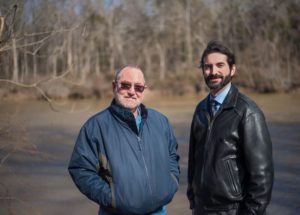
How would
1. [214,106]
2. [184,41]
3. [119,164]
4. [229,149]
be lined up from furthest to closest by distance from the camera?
[184,41]
[214,106]
[229,149]
[119,164]

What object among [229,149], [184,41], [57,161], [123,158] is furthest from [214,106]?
[184,41]

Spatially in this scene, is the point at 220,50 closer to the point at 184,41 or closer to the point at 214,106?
the point at 214,106

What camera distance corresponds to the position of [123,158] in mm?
2492

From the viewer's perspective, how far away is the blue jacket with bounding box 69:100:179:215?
248 cm

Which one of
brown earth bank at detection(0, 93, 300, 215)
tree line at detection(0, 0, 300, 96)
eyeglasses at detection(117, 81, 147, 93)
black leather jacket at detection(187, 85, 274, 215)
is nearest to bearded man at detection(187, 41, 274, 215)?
black leather jacket at detection(187, 85, 274, 215)

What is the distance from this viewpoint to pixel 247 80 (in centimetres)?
2912

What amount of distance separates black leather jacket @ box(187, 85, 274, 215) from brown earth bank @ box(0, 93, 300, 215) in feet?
8.71

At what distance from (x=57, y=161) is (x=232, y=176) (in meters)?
8.54

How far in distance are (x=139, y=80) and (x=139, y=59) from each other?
38.2m

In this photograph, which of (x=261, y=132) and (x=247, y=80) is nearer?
(x=261, y=132)

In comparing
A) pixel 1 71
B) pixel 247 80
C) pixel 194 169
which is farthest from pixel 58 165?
pixel 247 80

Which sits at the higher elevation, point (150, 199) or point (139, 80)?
point (139, 80)

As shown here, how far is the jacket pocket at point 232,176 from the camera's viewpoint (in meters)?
2.62

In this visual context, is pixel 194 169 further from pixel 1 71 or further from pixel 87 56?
pixel 87 56
